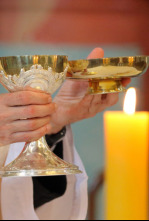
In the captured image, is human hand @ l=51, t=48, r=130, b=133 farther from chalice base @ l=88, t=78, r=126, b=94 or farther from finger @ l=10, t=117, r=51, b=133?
finger @ l=10, t=117, r=51, b=133

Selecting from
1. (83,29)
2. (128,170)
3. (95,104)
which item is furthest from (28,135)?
(83,29)

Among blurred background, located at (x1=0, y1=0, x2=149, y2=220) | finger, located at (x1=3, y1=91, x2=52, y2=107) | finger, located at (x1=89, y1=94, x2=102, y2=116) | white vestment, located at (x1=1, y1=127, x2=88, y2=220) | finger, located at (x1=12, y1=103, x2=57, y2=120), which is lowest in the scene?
white vestment, located at (x1=1, y1=127, x2=88, y2=220)

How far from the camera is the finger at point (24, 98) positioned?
518mm

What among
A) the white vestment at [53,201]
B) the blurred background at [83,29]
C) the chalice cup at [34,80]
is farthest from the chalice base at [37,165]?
the blurred background at [83,29]

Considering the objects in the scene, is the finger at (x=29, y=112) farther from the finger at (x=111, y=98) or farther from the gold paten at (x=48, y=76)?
the finger at (x=111, y=98)

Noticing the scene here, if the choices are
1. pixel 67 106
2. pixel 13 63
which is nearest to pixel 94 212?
pixel 67 106

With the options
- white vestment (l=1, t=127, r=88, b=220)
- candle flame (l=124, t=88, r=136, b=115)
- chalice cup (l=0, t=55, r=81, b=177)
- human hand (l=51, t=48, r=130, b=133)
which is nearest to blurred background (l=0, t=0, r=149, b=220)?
white vestment (l=1, t=127, r=88, b=220)

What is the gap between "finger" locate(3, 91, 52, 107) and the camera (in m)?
0.52

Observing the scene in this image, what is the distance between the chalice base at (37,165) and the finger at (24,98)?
0.08 meters

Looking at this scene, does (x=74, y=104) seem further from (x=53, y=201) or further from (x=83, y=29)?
(x=83, y=29)

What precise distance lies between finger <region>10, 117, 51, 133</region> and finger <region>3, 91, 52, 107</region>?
0.02 metres

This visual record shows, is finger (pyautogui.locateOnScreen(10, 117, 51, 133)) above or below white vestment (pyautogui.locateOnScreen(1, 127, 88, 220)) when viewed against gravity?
above

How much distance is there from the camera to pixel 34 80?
0.53 meters

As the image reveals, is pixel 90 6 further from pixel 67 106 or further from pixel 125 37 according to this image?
pixel 67 106
